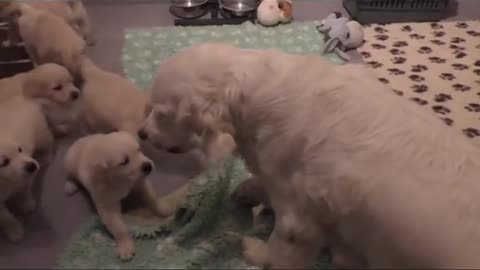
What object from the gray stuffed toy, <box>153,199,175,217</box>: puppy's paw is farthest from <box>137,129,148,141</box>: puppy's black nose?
the gray stuffed toy

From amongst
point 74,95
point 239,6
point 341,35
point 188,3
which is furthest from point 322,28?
point 74,95

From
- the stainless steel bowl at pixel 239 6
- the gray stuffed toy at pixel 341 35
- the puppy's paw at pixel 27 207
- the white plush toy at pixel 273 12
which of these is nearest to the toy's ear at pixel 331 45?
the gray stuffed toy at pixel 341 35

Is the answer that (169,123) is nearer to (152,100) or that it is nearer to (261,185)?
(152,100)

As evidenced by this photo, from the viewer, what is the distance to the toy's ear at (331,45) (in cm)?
201

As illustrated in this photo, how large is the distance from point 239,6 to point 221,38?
265 millimetres

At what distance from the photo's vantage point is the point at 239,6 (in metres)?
2.27

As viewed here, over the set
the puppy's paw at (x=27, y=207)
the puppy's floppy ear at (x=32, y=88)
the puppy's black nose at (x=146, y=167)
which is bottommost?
the puppy's paw at (x=27, y=207)

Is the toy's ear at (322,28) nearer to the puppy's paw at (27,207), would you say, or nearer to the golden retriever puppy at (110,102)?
the golden retriever puppy at (110,102)

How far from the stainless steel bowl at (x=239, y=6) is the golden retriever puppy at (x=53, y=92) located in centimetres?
86

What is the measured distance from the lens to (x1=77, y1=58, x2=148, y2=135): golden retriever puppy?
55.5 inches

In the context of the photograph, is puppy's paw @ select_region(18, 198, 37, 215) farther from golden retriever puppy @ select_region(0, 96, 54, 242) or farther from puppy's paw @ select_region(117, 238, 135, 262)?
puppy's paw @ select_region(117, 238, 135, 262)

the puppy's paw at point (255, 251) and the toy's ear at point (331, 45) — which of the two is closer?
the puppy's paw at point (255, 251)

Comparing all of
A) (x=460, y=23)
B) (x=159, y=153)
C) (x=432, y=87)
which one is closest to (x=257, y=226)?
(x=159, y=153)

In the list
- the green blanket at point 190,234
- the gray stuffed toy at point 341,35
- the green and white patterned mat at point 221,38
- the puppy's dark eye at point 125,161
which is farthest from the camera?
the gray stuffed toy at point 341,35
